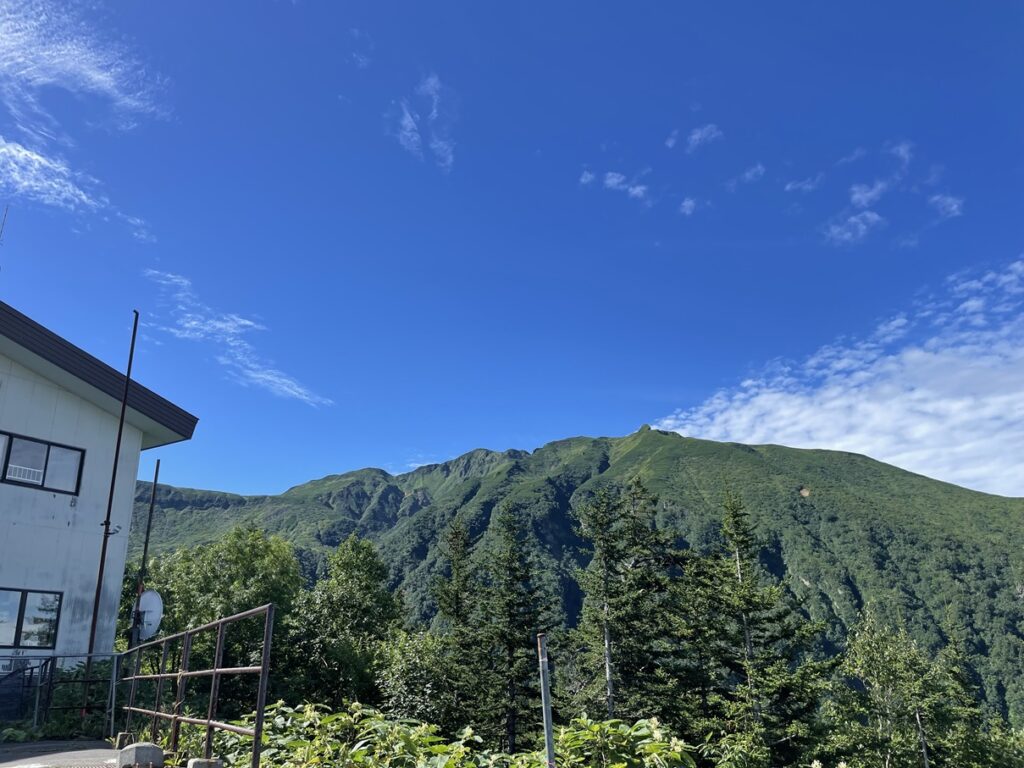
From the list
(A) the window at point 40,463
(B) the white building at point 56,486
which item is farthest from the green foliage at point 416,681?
(A) the window at point 40,463

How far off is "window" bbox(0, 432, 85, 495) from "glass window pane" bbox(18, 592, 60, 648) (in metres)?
2.14

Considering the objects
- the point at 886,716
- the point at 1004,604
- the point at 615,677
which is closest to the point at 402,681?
the point at 615,677

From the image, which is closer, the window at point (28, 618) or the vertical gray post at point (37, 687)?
the vertical gray post at point (37, 687)

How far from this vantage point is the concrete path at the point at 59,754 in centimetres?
592

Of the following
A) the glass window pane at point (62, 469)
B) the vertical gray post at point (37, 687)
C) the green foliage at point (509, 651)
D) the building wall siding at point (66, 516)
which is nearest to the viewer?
the vertical gray post at point (37, 687)

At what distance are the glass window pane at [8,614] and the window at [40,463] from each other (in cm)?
212

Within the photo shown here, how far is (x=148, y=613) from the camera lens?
12.2 metres

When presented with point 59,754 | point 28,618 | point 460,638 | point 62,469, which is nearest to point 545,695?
point 59,754

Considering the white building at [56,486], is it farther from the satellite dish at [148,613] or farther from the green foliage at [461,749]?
the green foliage at [461,749]

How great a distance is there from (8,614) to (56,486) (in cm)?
256

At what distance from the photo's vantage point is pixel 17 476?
527 inches

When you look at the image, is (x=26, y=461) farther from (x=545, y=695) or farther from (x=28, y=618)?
(x=545, y=695)

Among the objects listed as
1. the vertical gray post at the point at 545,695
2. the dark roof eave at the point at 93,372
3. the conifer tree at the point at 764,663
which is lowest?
the conifer tree at the point at 764,663

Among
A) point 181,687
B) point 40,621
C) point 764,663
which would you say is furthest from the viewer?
point 764,663
